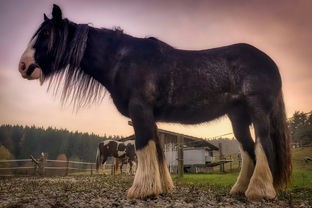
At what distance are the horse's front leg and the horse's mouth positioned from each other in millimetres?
1795

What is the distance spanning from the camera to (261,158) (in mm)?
4578

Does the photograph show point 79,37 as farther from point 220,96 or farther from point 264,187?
point 264,187

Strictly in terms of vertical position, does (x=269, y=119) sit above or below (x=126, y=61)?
below

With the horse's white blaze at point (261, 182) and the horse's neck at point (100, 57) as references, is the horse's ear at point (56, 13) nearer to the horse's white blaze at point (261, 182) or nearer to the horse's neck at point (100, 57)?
the horse's neck at point (100, 57)

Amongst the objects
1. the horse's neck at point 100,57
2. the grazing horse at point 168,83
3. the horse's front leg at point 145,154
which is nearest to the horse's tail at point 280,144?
the grazing horse at point 168,83

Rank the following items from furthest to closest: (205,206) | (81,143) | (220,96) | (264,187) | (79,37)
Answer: (81,143)
(79,37)
(220,96)
(264,187)
(205,206)

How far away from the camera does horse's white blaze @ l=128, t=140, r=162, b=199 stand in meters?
4.29

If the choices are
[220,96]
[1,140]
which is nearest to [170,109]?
[220,96]

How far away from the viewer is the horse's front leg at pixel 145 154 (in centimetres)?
432

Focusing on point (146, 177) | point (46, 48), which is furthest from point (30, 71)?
point (146, 177)

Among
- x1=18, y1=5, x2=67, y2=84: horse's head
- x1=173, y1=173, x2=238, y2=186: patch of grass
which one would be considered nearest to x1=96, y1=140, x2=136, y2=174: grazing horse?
x1=173, y1=173, x2=238, y2=186: patch of grass

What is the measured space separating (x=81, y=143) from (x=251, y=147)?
97.9m

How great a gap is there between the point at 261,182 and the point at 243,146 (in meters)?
1.07

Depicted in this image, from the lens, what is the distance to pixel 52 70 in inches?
207
